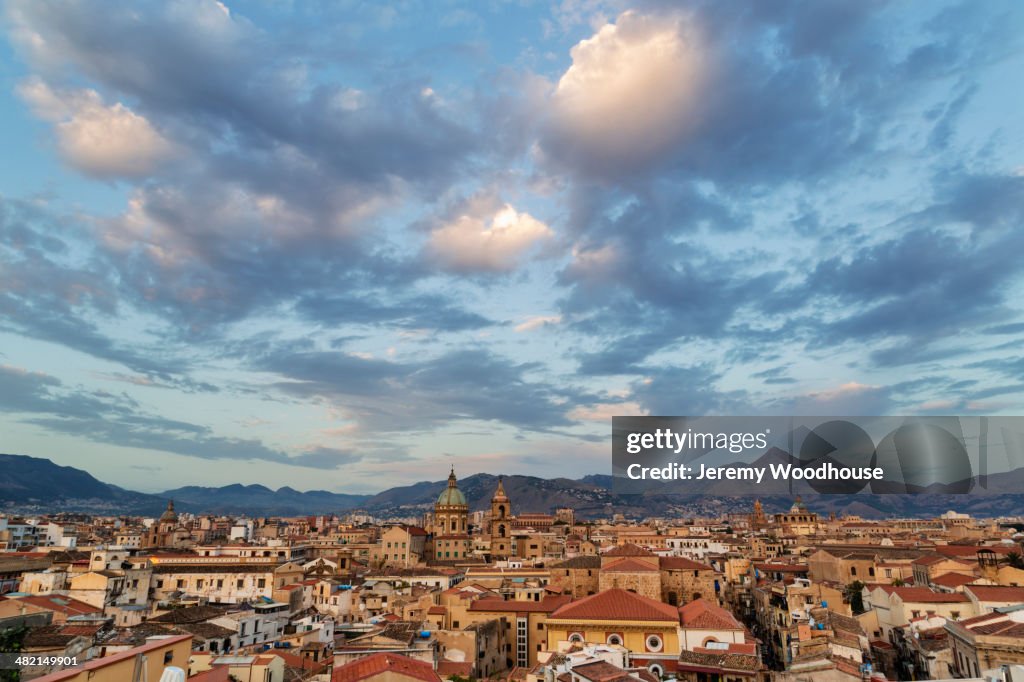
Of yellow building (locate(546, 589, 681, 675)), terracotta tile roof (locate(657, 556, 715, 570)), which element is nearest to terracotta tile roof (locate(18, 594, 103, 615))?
yellow building (locate(546, 589, 681, 675))

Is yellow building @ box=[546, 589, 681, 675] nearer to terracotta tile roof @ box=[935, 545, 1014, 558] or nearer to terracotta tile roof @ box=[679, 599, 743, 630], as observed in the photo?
terracotta tile roof @ box=[679, 599, 743, 630]

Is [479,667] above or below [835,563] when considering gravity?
below

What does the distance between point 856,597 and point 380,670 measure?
143 ft

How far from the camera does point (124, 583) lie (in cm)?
5784

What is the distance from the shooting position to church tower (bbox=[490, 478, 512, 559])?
337ft

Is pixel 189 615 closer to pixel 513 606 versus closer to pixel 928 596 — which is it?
pixel 513 606

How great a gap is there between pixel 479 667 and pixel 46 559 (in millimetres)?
58094

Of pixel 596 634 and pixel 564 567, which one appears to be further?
pixel 564 567

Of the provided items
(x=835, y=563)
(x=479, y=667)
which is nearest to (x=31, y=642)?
(x=479, y=667)

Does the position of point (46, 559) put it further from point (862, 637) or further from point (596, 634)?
point (862, 637)

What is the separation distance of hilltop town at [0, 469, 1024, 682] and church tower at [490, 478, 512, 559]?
21.7 m

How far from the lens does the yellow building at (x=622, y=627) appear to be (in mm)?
39344

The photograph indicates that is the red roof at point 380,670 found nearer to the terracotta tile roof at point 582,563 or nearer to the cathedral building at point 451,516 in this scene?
the terracotta tile roof at point 582,563

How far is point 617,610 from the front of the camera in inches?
1640
